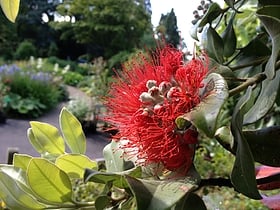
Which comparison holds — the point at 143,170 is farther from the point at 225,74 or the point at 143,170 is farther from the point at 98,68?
the point at 98,68

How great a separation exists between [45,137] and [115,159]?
0.27ft

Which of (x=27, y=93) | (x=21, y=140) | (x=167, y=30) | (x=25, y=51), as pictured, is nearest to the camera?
(x=167, y=30)

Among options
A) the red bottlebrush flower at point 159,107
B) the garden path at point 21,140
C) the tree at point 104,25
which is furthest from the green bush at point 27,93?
the red bottlebrush flower at point 159,107

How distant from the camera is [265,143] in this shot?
1.06 ft

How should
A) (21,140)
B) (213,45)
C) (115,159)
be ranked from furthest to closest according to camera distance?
(21,140) → (213,45) → (115,159)

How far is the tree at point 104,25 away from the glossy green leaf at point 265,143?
9.02 m

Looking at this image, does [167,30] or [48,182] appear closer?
[48,182]

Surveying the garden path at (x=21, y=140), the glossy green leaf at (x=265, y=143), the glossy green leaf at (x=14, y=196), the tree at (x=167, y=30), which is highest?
the tree at (x=167, y=30)

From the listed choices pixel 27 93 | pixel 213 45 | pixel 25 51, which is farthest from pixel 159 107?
pixel 25 51

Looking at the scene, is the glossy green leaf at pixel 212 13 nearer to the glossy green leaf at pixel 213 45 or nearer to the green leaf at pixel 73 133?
the glossy green leaf at pixel 213 45

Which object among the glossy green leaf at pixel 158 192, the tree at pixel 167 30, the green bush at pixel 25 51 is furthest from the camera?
the green bush at pixel 25 51

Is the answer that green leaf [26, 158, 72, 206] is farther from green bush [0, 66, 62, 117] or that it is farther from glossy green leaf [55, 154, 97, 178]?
green bush [0, 66, 62, 117]

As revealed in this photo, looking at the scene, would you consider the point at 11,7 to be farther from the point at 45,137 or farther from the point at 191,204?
the point at 191,204

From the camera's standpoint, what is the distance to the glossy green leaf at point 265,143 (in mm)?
323
